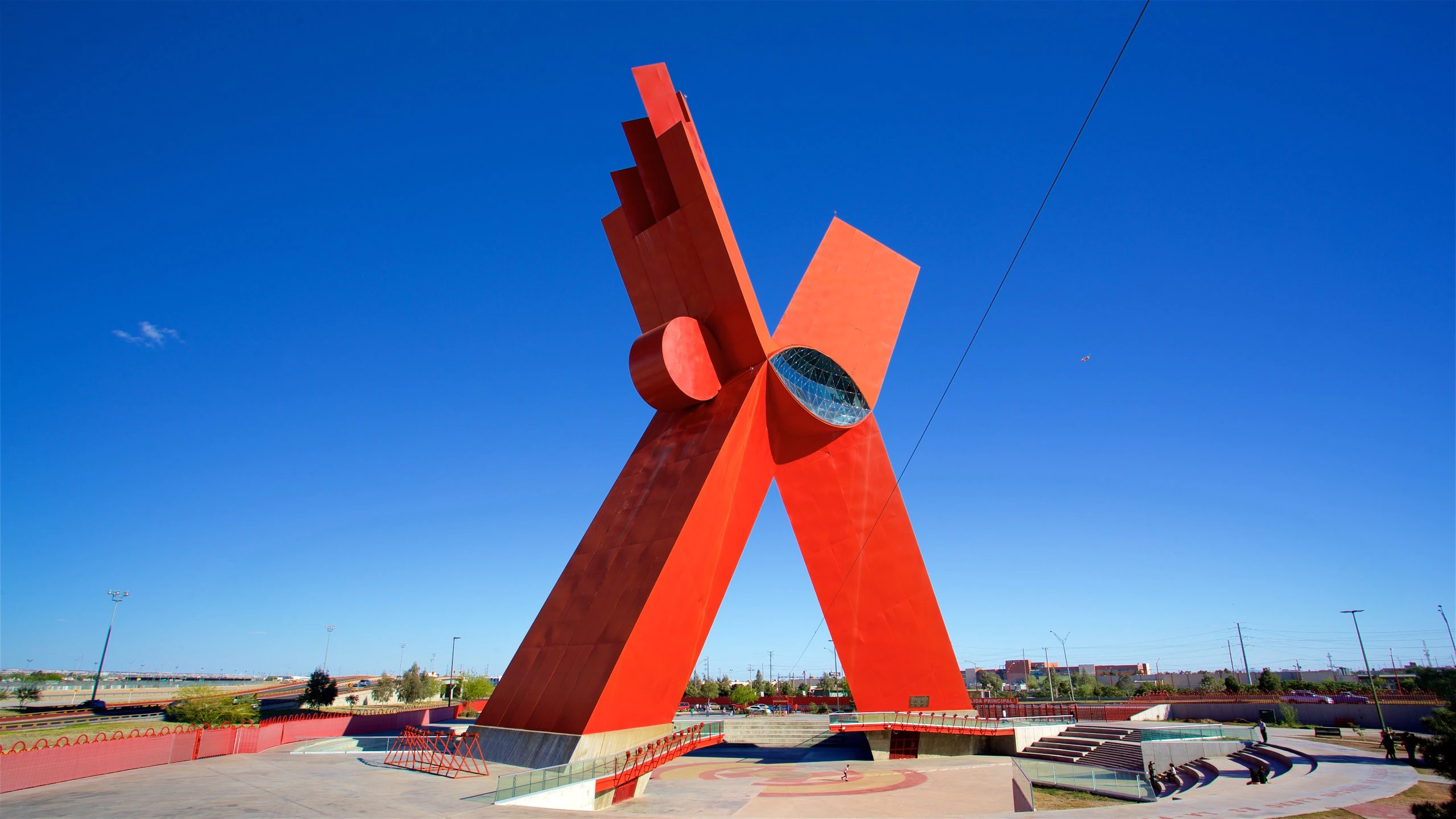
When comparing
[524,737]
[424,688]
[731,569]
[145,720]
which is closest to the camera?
[524,737]

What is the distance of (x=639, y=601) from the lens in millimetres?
16109

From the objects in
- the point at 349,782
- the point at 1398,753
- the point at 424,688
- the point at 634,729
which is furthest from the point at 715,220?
the point at 424,688

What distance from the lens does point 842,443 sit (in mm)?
23797

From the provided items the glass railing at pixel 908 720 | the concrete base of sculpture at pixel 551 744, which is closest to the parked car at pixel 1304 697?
the glass railing at pixel 908 720

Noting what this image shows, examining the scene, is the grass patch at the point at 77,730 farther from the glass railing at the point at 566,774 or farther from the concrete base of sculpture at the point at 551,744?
the glass railing at the point at 566,774

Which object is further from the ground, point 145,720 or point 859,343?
point 859,343

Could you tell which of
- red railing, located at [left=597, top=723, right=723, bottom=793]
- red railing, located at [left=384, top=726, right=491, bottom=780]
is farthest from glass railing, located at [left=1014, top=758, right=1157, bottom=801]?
red railing, located at [left=384, top=726, right=491, bottom=780]

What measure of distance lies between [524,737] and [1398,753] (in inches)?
1121

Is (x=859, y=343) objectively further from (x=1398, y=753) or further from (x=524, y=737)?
(x=1398, y=753)

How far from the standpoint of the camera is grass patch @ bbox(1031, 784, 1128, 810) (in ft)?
50.2

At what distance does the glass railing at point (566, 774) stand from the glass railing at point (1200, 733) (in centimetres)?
1575

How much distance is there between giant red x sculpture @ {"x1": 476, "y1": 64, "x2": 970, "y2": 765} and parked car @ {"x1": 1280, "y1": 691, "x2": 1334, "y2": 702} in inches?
→ 1325

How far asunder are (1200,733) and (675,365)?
A: 21201 mm

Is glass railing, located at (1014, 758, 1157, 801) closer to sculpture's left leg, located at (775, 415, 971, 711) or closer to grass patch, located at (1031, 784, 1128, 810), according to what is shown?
grass patch, located at (1031, 784, 1128, 810)
